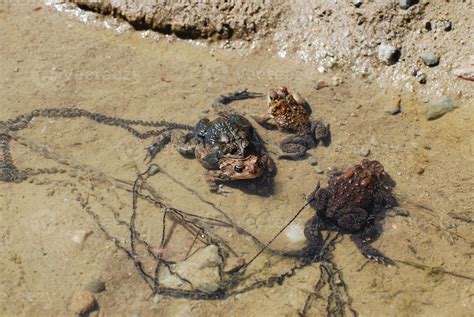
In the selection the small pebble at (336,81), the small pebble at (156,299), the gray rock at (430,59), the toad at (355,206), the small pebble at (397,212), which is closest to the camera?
the small pebble at (156,299)

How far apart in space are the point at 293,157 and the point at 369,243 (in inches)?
55.0

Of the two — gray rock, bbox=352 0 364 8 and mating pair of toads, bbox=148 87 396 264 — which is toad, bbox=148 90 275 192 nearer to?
mating pair of toads, bbox=148 87 396 264

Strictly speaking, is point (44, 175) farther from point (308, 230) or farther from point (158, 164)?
point (308, 230)

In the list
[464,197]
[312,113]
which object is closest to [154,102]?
[312,113]

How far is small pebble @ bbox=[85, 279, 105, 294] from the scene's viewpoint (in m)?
5.09

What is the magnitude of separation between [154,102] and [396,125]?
3152 millimetres

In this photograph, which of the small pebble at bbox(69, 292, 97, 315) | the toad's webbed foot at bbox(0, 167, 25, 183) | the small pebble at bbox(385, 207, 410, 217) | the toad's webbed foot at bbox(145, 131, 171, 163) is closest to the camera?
the small pebble at bbox(69, 292, 97, 315)

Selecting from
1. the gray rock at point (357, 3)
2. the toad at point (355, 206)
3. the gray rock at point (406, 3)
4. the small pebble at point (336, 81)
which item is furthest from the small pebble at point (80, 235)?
the gray rock at point (406, 3)

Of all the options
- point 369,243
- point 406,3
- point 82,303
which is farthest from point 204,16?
point 82,303

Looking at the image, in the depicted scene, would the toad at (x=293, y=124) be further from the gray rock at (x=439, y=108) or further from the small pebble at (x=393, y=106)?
the gray rock at (x=439, y=108)

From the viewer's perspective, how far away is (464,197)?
5.88 meters

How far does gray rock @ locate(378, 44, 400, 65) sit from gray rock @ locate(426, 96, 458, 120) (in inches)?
31.9

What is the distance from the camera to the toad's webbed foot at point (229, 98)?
6.61 meters
